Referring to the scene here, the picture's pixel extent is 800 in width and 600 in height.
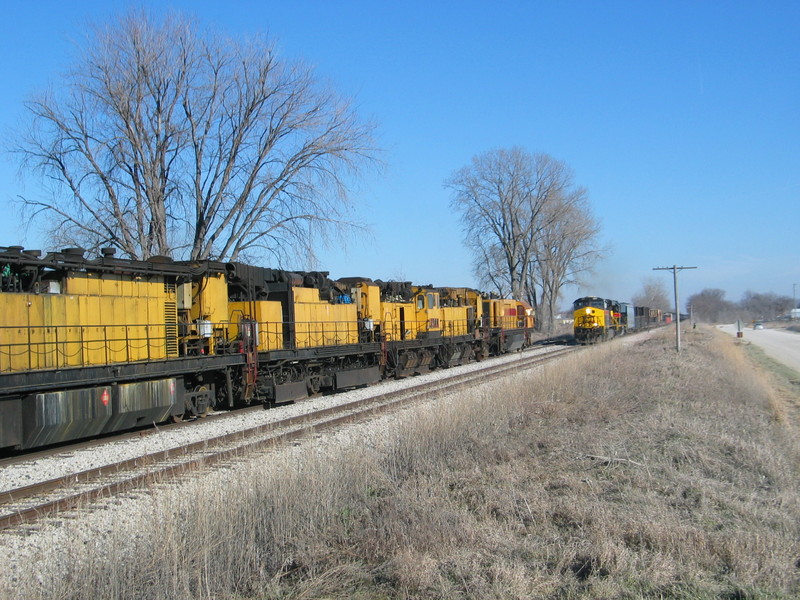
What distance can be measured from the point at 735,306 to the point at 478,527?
18889cm

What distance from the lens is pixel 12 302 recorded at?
1030 centimetres

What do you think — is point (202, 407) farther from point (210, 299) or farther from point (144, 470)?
point (144, 470)

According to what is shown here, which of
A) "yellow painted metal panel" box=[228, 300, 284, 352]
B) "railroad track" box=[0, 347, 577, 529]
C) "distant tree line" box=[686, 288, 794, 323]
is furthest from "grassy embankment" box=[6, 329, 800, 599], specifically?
"distant tree line" box=[686, 288, 794, 323]

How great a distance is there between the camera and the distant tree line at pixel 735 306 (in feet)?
502

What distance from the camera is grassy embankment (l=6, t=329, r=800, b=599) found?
465 cm

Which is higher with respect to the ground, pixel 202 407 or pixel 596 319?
pixel 596 319

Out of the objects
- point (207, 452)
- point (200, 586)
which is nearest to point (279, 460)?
point (207, 452)

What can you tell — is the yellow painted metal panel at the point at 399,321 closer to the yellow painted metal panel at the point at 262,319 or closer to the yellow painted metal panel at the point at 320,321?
the yellow painted metal panel at the point at 320,321

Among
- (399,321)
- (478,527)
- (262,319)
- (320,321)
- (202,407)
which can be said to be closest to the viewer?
(478,527)

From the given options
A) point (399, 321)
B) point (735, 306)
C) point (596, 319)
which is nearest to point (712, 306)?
point (735, 306)

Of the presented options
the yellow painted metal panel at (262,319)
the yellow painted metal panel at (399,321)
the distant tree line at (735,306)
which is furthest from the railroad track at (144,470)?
the distant tree line at (735,306)

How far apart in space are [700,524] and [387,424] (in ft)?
22.9

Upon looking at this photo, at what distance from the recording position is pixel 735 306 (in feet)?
567

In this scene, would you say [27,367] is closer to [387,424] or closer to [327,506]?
[387,424]
